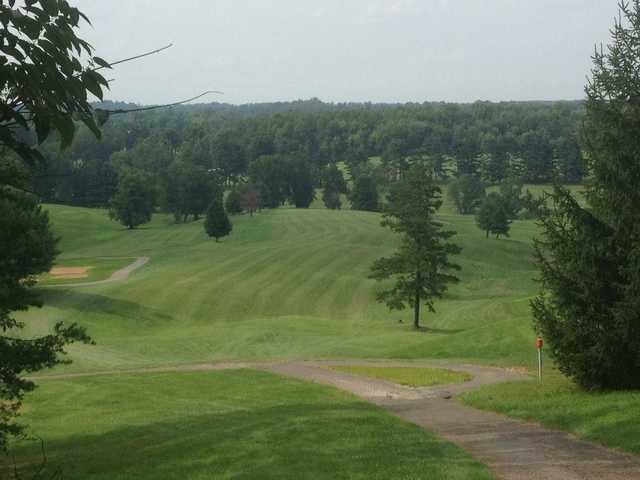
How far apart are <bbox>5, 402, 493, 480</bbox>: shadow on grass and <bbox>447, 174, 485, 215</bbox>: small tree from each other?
119351 millimetres

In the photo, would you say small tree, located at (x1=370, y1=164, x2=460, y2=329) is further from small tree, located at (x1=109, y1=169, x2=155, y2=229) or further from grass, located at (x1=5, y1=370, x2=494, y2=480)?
small tree, located at (x1=109, y1=169, x2=155, y2=229)

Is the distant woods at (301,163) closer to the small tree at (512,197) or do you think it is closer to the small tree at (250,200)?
the small tree at (250,200)

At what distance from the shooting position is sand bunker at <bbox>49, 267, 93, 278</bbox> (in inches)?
2864

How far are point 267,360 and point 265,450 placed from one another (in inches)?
A: 794

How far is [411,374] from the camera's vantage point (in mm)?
27016

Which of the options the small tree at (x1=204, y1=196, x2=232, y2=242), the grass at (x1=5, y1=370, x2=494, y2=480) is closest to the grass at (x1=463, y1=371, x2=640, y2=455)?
the grass at (x1=5, y1=370, x2=494, y2=480)

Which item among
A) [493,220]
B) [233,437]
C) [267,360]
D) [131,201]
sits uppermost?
[131,201]

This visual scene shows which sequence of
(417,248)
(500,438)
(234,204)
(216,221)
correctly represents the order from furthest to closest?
(234,204), (216,221), (417,248), (500,438)

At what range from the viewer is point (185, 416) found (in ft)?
62.5

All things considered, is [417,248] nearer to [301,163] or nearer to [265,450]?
[265,450]

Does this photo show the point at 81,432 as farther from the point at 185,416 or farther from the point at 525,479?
the point at 525,479

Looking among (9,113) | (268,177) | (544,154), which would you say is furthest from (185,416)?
(544,154)

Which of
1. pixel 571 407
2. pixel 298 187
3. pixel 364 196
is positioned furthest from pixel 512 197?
pixel 571 407

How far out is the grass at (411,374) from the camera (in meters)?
25.1
